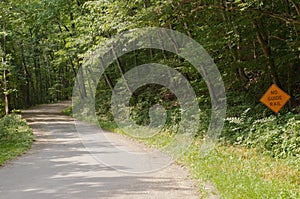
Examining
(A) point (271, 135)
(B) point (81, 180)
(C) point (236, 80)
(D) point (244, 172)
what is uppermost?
(C) point (236, 80)

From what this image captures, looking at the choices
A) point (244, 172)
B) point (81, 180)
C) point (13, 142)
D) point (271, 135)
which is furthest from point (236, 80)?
point (13, 142)

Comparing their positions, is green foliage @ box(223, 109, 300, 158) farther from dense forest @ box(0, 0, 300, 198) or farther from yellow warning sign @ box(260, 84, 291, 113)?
yellow warning sign @ box(260, 84, 291, 113)

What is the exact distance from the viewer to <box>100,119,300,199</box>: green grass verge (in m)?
6.32

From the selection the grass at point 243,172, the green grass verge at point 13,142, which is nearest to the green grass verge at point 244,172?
the grass at point 243,172

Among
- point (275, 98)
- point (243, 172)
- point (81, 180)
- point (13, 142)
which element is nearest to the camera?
point (243, 172)

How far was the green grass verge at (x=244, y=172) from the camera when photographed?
6316 mm

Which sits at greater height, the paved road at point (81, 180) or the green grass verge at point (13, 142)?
the green grass verge at point (13, 142)

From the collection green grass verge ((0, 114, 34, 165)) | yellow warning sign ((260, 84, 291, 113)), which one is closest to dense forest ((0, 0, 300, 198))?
green grass verge ((0, 114, 34, 165))

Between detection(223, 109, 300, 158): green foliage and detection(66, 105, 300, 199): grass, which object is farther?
detection(223, 109, 300, 158): green foliage

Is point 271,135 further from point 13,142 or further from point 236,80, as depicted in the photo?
point 13,142

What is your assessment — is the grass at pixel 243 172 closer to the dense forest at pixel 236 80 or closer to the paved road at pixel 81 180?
the dense forest at pixel 236 80

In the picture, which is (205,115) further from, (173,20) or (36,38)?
(36,38)

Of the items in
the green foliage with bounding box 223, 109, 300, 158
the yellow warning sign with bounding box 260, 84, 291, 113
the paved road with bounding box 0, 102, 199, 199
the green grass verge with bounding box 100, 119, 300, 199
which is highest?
the yellow warning sign with bounding box 260, 84, 291, 113

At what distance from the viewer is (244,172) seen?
7789mm
